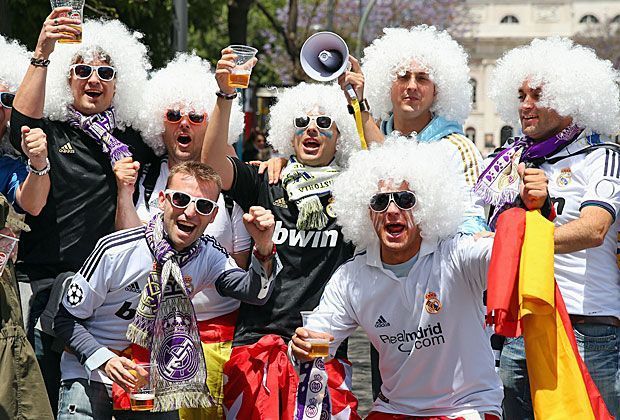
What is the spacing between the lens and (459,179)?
5059 millimetres

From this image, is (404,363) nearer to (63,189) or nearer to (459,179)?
(459,179)

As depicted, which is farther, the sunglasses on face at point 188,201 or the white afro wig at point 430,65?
the white afro wig at point 430,65

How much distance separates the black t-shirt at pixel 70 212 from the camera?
5.29 m

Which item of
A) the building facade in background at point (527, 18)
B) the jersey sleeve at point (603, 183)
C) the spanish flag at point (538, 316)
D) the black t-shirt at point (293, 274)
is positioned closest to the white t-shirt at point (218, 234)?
the black t-shirt at point (293, 274)

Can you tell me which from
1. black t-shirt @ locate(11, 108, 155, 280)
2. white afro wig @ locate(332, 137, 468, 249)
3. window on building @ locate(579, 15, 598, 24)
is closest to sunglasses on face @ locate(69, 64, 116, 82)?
black t-shirt @ locate(11, 108, 155, 280)

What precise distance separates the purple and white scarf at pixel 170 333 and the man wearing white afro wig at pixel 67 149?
0.60m

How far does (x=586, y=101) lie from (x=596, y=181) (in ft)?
1.52

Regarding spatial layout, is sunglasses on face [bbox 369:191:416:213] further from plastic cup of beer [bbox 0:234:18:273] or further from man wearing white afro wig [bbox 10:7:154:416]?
plastic cup of beer [bbox 0:234:18:273]

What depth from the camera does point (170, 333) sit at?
4840 mm

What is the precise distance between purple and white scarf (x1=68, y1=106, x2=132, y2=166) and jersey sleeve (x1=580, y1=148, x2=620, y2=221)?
2277 millimetres

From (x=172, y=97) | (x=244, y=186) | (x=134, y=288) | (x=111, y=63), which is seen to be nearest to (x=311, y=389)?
(x=134, y=288)

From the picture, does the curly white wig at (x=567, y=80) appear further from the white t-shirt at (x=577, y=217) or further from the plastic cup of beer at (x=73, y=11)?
the plastic cup of beer at (x=73, y=11)

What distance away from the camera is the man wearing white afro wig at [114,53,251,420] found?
5.27 meters

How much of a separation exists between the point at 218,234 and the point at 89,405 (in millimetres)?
1121
